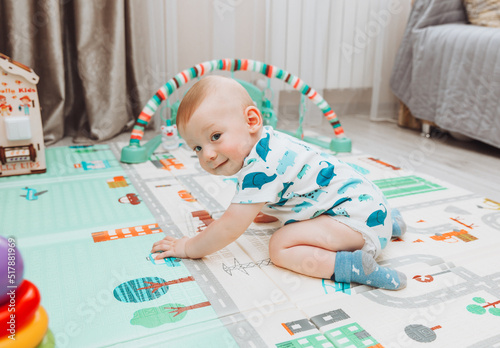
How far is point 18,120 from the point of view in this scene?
1249 millimetres

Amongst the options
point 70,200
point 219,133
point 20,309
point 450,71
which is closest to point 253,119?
point 219,133

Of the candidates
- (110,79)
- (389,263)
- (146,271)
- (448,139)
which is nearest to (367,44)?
(448,139)

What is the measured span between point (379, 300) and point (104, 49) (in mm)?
1482

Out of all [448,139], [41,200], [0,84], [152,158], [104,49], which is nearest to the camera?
[41,200]

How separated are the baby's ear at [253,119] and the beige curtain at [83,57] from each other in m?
1.14

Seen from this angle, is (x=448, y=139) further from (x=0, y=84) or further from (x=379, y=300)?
(x=0, y=84)

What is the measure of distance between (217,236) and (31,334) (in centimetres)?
33

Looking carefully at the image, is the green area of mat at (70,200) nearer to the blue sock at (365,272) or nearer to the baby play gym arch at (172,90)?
the baby play gym arch at (172,90)

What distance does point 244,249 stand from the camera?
898mm

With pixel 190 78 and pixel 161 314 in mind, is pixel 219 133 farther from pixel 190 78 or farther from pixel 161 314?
pixel 190 78

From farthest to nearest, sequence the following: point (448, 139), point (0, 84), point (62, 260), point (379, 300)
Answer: point (448, 139) < point (0, 84) < point (62, 260) < point (379, 300)

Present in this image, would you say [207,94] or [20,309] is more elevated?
[207,94]

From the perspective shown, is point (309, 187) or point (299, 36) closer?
point (309, 187)

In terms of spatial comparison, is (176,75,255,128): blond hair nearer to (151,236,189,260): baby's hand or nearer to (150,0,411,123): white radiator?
(151,236,189,260): baby's hand
